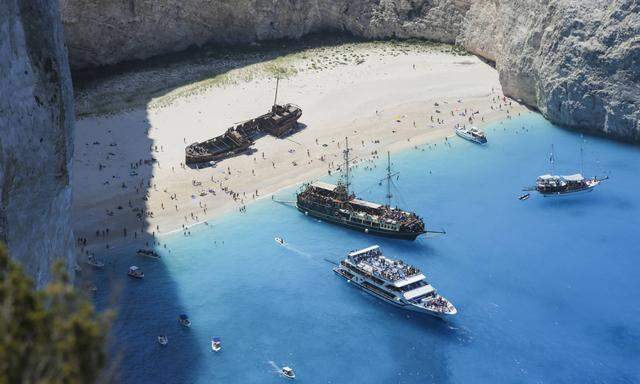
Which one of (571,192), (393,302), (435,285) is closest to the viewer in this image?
(393,302)

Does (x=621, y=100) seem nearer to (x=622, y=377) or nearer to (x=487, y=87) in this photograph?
(x=487, y=87)

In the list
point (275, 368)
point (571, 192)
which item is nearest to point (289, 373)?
point (275, 368)

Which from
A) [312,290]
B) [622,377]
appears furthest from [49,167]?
[622,377]

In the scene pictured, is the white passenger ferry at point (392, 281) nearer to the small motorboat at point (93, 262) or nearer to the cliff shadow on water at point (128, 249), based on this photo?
the cliff shadow on water at point (128, 249)

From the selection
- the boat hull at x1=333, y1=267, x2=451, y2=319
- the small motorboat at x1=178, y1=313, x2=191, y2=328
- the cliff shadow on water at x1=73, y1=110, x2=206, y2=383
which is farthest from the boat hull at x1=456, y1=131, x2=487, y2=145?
the small motorboat at x1=178, y1=313, x2=191, y2=328

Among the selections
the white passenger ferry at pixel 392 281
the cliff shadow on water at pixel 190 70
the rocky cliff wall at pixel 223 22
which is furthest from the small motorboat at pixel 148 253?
the rocky cliff wall at pixel 223 22

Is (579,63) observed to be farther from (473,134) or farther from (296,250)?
(296,250)

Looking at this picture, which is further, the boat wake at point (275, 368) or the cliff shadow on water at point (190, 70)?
the cliff shadow on water at point (190, 70)
